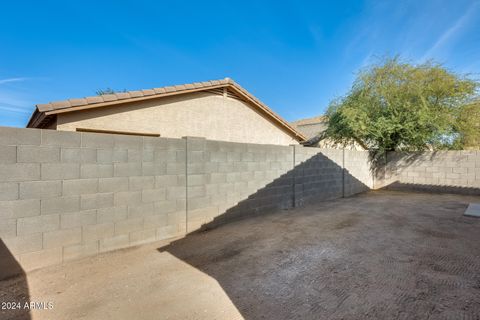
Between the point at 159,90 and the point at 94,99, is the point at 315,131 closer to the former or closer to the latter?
the point at 159,90

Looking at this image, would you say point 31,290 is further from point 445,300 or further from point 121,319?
point 445,300

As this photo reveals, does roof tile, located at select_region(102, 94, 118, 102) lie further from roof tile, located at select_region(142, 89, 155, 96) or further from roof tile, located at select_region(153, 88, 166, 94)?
roof tile, located at select_region(153, 88, 166, 94)

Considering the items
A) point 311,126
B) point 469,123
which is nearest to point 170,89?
point 469,123

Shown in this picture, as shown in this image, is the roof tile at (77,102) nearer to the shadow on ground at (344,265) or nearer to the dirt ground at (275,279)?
the dirt ground at (275,279)

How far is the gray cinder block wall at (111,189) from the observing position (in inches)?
124

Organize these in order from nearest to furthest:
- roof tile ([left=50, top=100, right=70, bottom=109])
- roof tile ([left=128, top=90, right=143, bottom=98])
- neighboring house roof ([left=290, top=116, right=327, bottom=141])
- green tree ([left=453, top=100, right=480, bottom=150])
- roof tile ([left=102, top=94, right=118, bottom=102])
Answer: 1. roof tile ([left=50, top=100, right=70, bottom=109])
2. roof tile ([left=102, top=94, right=118, bottom=102])
3. roof tile ([left=128, top=90, right=143, bottom=98])
4. green tree ([left=453, top=100, right=480, bottom=150])
5. neighboring house roof ([left=290, top=116, right=327, bottom=141])

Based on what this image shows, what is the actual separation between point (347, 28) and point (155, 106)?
392 inches

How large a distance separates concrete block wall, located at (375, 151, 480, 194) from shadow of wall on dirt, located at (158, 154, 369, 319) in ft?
16.8

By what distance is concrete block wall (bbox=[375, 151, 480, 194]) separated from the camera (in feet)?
34.0

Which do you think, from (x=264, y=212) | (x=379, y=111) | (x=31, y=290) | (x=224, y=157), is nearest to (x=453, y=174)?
(x=379, y=111)

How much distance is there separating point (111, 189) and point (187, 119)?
4.57 meters

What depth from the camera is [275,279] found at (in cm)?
299

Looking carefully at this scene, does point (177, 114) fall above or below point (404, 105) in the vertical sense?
below

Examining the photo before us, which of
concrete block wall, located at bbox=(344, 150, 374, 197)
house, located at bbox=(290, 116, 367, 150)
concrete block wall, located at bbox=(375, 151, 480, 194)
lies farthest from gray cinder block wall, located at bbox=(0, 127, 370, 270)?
house, located at bbox=(290, 116, 367, 150)
